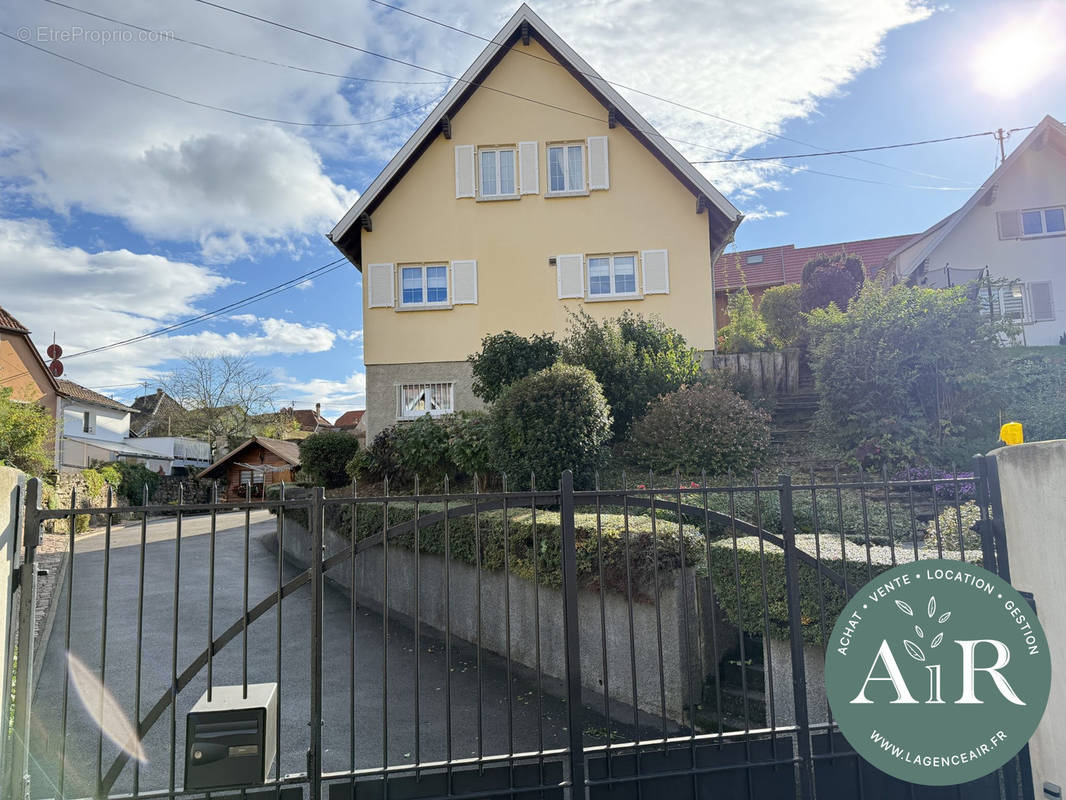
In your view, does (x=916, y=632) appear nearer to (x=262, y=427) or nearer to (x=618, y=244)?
(x=618, y=244)

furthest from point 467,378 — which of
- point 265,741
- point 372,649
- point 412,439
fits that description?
point 265,741

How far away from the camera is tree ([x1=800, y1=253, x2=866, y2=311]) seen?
1889 cm

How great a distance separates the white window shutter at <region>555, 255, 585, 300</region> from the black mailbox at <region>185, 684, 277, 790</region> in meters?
14.0

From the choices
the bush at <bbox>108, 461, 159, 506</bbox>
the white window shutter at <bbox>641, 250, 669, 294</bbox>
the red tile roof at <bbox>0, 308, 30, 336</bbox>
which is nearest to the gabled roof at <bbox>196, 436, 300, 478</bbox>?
the bush at <bbox>108, 461, 159, 506</bbox>

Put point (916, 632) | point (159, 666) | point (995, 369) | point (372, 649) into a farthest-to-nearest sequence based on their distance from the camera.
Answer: point (995, 369), point (372, 649), point (159, 666), point (916, 632)

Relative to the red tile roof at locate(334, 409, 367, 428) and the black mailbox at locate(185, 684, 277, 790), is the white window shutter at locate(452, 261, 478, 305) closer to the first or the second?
the black mailbox at locate(185, 684, 277, 790)

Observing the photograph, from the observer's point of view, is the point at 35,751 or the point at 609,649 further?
the point at 609,649

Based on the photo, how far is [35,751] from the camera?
5.59 meters

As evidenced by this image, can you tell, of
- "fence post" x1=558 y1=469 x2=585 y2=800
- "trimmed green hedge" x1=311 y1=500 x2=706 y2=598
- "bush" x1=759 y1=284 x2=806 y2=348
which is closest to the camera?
"fence post" x1=558 y1=469 x2=585 y2=800

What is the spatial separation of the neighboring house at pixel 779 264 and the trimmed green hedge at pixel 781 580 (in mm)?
26409

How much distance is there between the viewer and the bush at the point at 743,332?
18.5 m

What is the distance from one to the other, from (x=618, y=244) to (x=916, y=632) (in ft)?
45.6

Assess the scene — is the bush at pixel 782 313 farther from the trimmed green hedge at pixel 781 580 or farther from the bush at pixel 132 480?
the bush at pixel 132 480

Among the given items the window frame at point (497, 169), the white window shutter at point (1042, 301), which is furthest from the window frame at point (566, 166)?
the white window shutter at point (1042, 301)
